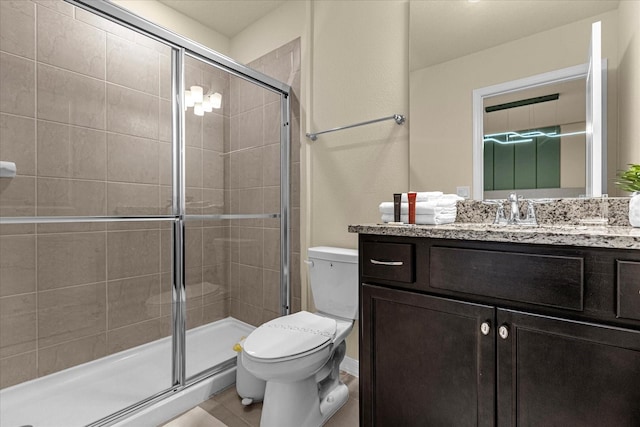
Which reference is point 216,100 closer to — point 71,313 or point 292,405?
point 71,313

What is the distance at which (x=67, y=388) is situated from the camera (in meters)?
1.75

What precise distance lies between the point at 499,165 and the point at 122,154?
1.96 metres

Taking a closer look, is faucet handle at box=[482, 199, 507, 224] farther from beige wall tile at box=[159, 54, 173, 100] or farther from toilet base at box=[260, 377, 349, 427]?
beige wall tile at box=[159, 54, 173, 100]

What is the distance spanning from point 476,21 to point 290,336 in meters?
1.71

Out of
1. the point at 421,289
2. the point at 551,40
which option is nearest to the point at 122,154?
the point at 421,289

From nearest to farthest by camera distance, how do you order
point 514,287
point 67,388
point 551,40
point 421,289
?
point 514,287
point 421,289
point 551,40
point 67,388

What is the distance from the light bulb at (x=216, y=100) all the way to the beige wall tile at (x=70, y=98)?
22.3 inches

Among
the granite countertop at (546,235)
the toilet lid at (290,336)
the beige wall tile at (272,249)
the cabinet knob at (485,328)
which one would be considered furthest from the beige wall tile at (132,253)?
the cabinet knob at (485,328)

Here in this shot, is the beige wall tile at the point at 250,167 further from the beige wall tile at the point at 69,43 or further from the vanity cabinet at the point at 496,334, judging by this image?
the vanity cabinet at the point at 496,334

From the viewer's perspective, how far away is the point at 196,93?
6.17 ft

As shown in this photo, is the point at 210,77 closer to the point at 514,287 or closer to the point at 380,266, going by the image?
the point at 380,266

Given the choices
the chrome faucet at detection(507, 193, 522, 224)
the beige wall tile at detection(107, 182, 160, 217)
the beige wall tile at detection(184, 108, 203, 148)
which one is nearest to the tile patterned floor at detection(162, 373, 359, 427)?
the beige wall tile at detection(107, 182, 160, 217)

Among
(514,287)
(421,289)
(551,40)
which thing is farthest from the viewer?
(551,40)

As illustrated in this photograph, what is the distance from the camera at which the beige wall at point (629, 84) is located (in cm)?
113
